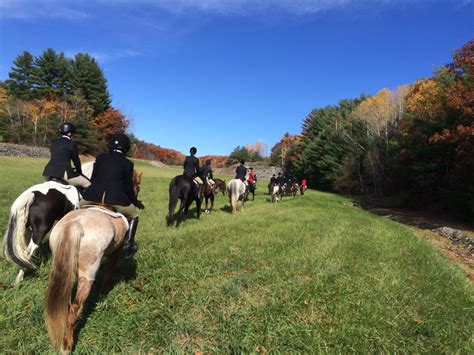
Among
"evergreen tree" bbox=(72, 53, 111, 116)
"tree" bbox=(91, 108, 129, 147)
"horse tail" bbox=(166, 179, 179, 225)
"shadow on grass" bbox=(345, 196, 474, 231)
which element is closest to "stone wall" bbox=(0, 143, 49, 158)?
"tree" bbox=(91, 108, 129, 147)

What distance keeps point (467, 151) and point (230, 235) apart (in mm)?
18212

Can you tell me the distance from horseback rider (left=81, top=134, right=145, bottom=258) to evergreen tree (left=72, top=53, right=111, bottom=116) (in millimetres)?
69578

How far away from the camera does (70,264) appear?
10.6ft

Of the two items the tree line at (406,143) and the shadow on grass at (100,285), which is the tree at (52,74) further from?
the shadow on grass at (100,285)

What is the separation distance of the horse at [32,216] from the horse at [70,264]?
6.20ft

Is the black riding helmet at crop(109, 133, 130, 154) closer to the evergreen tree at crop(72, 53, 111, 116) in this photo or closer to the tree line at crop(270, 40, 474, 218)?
the tree line at crop(270, 40, 474, 218)

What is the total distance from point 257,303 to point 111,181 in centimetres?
287

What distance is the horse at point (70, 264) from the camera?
3.21 m

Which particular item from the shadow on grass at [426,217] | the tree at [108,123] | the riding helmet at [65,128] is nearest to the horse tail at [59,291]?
the riding helmet at [65,128]

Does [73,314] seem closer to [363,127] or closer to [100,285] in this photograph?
[100,285]

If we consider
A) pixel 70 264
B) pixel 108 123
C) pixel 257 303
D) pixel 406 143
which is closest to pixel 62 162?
pixel 70 264

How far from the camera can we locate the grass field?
3.66 meters

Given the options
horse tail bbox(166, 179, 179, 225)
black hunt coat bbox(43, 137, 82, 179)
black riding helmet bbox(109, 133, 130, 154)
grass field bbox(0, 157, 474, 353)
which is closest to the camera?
grass field bbox(0, 157, 474, 353)

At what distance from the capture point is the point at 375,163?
40469 millimetres
